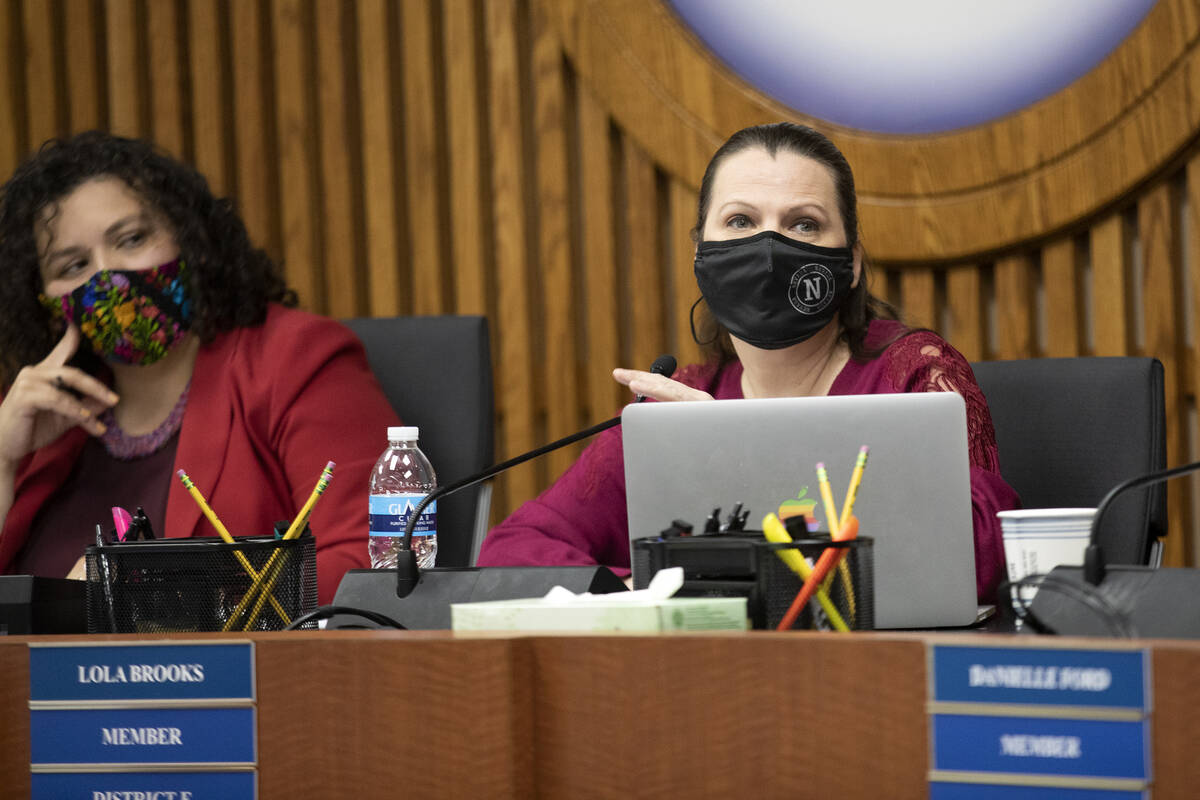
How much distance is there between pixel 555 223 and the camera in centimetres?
293

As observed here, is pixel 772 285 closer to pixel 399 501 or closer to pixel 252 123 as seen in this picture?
Result: pixel 399 501

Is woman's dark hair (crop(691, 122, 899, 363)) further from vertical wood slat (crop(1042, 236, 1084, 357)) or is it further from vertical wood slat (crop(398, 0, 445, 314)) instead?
vertical wood slat (crop(398, 0, 445, 314))

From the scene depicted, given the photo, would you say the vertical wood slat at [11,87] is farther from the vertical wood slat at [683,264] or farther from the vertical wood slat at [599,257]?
the vertical wood slat at [683,264]

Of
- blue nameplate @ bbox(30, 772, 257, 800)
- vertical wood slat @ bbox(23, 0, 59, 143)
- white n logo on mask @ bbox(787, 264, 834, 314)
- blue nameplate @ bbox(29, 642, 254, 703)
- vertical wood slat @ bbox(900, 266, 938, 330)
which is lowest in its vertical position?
blue nameplate @ bbox(30, 772, 257, 800)

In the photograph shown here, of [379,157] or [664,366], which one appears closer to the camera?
[664,366]

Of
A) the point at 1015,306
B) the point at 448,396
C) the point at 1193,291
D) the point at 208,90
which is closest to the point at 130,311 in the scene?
the point at 448,396

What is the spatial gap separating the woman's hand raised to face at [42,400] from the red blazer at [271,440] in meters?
0.07

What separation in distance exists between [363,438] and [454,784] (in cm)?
131

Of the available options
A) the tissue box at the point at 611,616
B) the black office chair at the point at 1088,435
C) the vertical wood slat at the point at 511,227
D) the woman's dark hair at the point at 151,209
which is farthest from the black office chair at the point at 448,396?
the tissue box at the point at 611,616

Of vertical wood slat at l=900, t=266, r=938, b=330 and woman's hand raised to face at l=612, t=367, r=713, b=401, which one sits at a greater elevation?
vertical wood slat at l=900, t=266, r=938, b=330

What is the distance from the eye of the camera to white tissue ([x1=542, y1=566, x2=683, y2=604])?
0.91 metres

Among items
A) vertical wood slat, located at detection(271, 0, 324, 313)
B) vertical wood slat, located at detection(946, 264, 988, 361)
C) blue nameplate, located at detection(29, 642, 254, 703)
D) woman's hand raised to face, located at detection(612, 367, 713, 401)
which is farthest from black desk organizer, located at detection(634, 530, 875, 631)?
vertical wood slat, located at detection(271, 0, 324, 313)

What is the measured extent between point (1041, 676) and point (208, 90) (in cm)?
289

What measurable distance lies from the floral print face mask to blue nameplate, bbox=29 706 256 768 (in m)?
1.33
